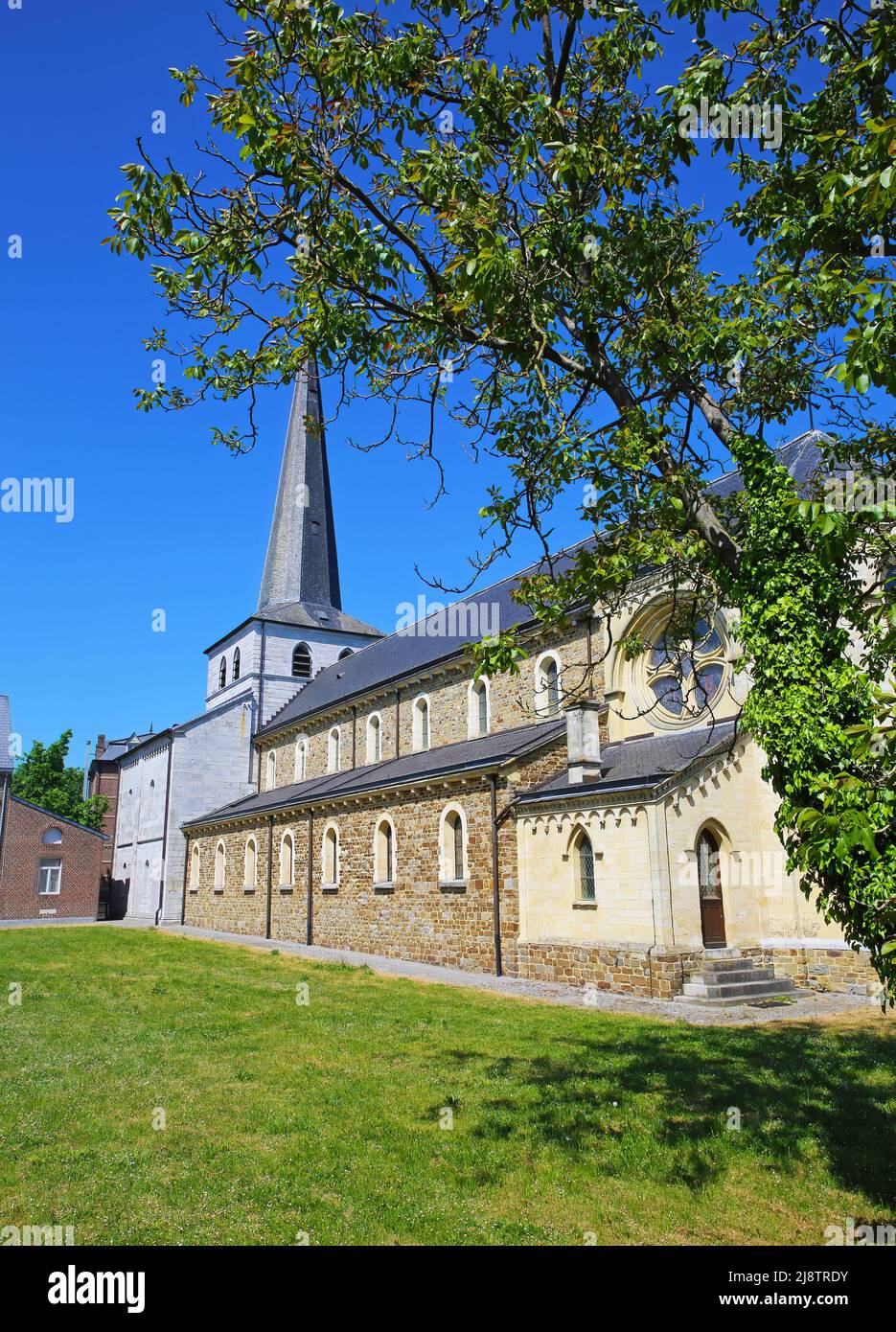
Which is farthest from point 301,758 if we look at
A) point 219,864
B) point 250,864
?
point 250,864

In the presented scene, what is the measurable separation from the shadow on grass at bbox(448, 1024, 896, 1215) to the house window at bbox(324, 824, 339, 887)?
53.5ft

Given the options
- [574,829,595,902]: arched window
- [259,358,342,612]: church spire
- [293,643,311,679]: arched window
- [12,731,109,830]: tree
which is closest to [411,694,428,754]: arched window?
[574,829,595,902]: arched window

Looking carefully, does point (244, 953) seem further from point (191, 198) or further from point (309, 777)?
point (191, 198)

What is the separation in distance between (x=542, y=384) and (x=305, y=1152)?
19.1ft

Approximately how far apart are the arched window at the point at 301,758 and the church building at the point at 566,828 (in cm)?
578

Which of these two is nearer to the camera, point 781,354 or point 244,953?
point 781,354

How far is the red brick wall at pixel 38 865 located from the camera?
4191cm

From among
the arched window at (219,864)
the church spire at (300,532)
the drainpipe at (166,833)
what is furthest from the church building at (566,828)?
the church spire at (300,532)

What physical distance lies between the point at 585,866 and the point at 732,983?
3.40 m

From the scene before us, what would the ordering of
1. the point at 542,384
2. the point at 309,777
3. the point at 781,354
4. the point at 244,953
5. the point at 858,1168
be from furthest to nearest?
the point at 309,777 < the point at 244,953 < the point at 781,354 < the point at 542,384 < the point at 858,1168

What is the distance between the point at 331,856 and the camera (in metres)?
26.3

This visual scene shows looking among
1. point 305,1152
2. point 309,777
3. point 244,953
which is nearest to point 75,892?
point 309,777
